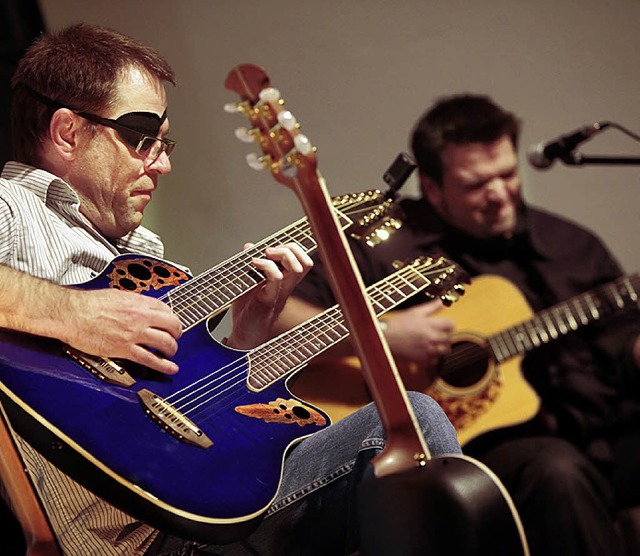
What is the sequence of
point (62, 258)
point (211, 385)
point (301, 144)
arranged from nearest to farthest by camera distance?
1. point (301, 144)
2. point (211, 385)
3. point (62, 258)

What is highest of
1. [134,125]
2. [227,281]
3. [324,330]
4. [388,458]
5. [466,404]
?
[134,125]

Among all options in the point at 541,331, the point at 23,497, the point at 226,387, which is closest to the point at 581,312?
the point at 541,331

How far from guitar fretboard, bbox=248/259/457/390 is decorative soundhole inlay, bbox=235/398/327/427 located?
1.8 inches

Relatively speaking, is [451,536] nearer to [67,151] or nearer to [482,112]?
[67,151]

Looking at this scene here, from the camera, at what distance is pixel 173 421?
51.8 inches

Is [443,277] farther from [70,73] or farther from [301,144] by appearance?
[70,73]

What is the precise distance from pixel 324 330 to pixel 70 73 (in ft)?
2.44

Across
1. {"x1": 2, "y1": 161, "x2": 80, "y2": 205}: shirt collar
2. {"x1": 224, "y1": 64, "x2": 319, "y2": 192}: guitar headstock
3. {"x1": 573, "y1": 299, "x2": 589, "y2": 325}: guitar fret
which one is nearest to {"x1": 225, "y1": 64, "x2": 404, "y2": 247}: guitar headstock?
{"x1": 224, "y1": 64, "x2": 319, "y2": 192}: guitar headstock

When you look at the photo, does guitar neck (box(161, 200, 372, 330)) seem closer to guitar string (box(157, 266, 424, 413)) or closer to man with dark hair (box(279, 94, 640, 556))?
guitar string (box(157, 266, 424, 413))

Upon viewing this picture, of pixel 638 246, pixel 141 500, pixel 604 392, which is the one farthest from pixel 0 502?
pixel 638 246

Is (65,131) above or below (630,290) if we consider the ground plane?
above

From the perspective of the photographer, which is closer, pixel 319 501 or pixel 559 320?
pixel 319 501

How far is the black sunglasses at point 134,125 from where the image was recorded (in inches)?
67.4

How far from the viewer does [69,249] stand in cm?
158
